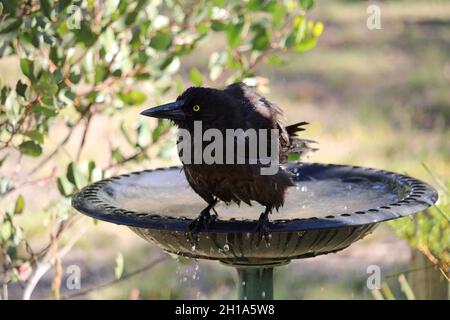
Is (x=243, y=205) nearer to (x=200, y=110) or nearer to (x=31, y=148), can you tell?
(x=200, y=110)

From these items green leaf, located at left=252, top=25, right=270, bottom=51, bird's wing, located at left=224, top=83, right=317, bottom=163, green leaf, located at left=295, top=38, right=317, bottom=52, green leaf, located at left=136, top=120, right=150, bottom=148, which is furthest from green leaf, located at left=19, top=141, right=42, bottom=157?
green leaf, located at left=295, top=38, right=317, bottom=52

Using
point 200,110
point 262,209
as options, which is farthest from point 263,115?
point 262,209

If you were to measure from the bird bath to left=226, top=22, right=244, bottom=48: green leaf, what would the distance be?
2.18 ft

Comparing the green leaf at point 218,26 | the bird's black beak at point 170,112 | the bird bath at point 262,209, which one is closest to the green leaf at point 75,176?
the bird bath at point 262,209

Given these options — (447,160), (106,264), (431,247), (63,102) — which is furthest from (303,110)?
(63,102)

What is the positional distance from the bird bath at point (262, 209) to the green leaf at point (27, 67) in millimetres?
525

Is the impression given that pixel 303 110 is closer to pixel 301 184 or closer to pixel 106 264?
pixel 106 264

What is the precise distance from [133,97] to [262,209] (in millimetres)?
860

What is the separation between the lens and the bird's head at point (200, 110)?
3.44 metres

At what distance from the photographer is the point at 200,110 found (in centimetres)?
345

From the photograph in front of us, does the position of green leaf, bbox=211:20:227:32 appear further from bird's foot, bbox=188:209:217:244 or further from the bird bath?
bird's foot, bbox=188:209:217:244

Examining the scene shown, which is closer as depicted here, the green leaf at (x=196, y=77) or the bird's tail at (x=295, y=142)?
the bird's tail at (x=295, y=142)

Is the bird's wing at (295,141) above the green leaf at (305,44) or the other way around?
the other way around

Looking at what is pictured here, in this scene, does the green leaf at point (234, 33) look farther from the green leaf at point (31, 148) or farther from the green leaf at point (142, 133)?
the green leaf at point (31, 148)
